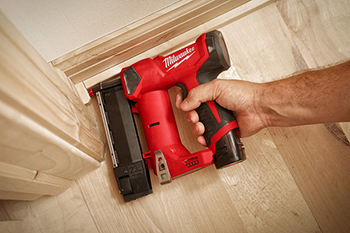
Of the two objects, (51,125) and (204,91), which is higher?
(51,125)

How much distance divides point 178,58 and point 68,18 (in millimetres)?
433

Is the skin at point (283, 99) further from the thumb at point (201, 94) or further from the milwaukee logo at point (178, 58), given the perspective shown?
the milwaukee logo at point (178, 58)

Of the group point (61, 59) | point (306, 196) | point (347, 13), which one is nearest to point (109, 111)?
point (61, 59)

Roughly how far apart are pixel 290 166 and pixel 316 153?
0.14 meters

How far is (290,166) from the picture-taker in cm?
107

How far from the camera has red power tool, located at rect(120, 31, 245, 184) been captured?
905mm

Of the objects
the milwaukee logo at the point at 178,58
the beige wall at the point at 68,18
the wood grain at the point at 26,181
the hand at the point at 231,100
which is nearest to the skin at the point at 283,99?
the hand at the point at 231,100

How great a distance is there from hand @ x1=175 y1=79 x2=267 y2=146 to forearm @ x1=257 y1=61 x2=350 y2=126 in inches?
1.2

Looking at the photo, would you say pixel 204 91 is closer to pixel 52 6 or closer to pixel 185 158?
pixel 185 158

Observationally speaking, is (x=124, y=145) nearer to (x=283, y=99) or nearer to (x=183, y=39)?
(x=183, y=39)

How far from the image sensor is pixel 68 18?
2.52ft

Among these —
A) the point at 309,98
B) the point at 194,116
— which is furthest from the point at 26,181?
the point at 309,98

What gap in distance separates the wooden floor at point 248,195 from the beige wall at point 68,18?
13.5 inches

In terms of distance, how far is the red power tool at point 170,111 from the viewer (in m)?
0.90
